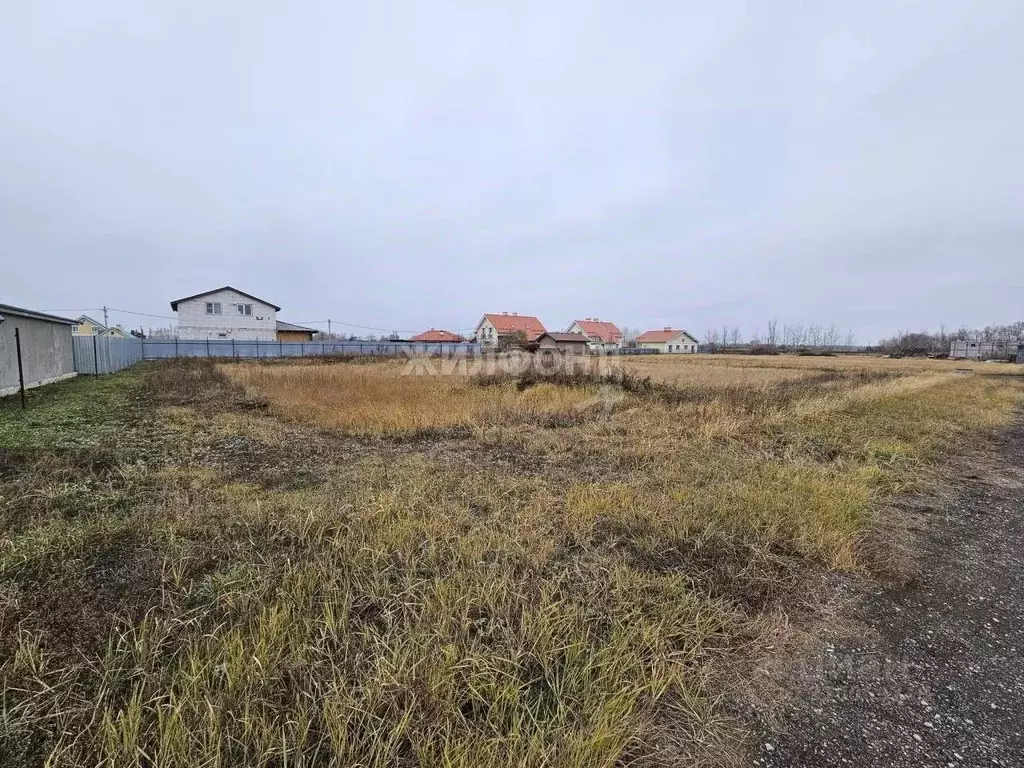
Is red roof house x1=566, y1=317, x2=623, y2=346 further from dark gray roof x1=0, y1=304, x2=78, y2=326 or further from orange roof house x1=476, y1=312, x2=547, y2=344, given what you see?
dark gray roof x1=0, y1=304, x2=78, y2=326

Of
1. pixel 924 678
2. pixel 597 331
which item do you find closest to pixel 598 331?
pixel 597 331

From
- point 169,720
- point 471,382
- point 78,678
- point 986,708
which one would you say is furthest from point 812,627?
point 471,382

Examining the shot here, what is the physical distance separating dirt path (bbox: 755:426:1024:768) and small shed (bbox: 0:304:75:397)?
15304 mm

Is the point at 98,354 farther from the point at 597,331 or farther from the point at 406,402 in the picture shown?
the point at 597,331

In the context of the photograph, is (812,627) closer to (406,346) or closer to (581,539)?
(581,539)

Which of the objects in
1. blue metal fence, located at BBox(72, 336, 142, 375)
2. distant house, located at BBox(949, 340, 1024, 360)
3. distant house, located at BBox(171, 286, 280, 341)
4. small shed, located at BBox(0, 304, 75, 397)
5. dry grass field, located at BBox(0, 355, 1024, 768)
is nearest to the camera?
dry grass field, located at BBox(0, 355, 1024, 768)

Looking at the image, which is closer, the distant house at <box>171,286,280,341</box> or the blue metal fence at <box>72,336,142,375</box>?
the blue metal fence at <box>72,336,142,375</box>

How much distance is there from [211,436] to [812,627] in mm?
8129

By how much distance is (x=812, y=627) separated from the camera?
2424 millimetres

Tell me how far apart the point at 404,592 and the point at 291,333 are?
45248mm

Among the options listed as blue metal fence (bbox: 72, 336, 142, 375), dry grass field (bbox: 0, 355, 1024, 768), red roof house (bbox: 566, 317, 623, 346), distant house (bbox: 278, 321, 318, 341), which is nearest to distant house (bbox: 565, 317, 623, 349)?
red roof house (bbox: 566, 317, 623, 346)

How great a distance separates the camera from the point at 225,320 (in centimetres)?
3500

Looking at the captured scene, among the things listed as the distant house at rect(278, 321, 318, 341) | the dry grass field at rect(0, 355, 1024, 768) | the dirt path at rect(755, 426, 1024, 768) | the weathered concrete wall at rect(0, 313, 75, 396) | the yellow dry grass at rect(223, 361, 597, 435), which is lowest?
Answer: the dirt path at rect(755, 426, 1024, 768)

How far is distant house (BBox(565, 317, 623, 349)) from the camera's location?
6738 centimetres
